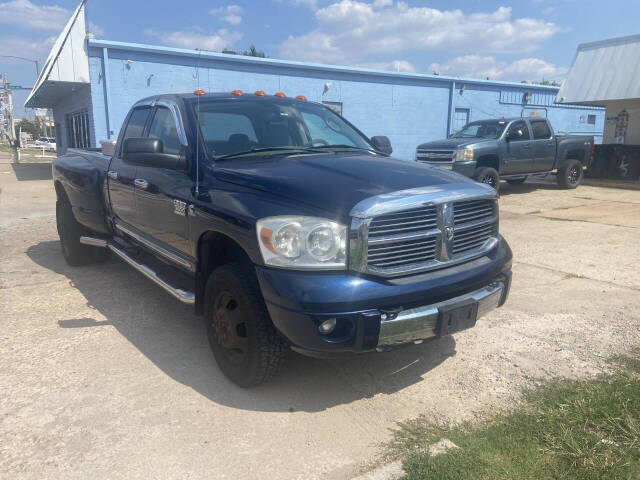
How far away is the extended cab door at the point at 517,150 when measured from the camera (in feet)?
38.4

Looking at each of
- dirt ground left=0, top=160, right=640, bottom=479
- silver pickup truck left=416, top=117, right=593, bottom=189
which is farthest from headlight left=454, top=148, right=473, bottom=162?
dirt ground left=0, top=160, right=640, bottom=479

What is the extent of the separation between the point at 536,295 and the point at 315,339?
3.21 m

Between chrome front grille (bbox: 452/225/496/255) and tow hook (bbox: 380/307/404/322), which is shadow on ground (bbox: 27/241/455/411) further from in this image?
chrome front grille (bbox: 452/225/496/255)

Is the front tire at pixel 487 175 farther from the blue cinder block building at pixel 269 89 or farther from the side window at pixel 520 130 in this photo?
the blue cinder block building at pixel 269 89

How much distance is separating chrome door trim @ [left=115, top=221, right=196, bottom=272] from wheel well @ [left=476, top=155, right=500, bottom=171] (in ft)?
28.7

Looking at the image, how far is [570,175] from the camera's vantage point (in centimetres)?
1365

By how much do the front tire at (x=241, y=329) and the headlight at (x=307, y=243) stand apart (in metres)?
0.33

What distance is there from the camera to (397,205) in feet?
9.05

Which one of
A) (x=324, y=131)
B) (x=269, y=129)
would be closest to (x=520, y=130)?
(x=324, y=131)

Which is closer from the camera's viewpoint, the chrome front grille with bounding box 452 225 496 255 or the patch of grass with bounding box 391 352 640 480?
the patch of grass with bounding box 391 352 640 480

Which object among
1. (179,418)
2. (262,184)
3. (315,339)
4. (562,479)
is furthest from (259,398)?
(562,479)

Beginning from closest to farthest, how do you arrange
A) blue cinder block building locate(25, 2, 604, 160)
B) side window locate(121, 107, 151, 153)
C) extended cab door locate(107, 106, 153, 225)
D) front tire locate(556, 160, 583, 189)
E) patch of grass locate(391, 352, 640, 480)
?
patch of grass locate(391, 352, 640, 480)
extended cab door locate(107, 106, 153, 225)
side window locate(121, 107, 151, 153)
front tire locate(556, 160, 583, 189)
blue cinder block building locate(25, 2, 604, 160)

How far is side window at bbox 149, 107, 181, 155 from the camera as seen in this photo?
13.0 ft

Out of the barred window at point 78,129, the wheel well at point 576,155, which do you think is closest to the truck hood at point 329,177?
the wheel well at point 576,155
